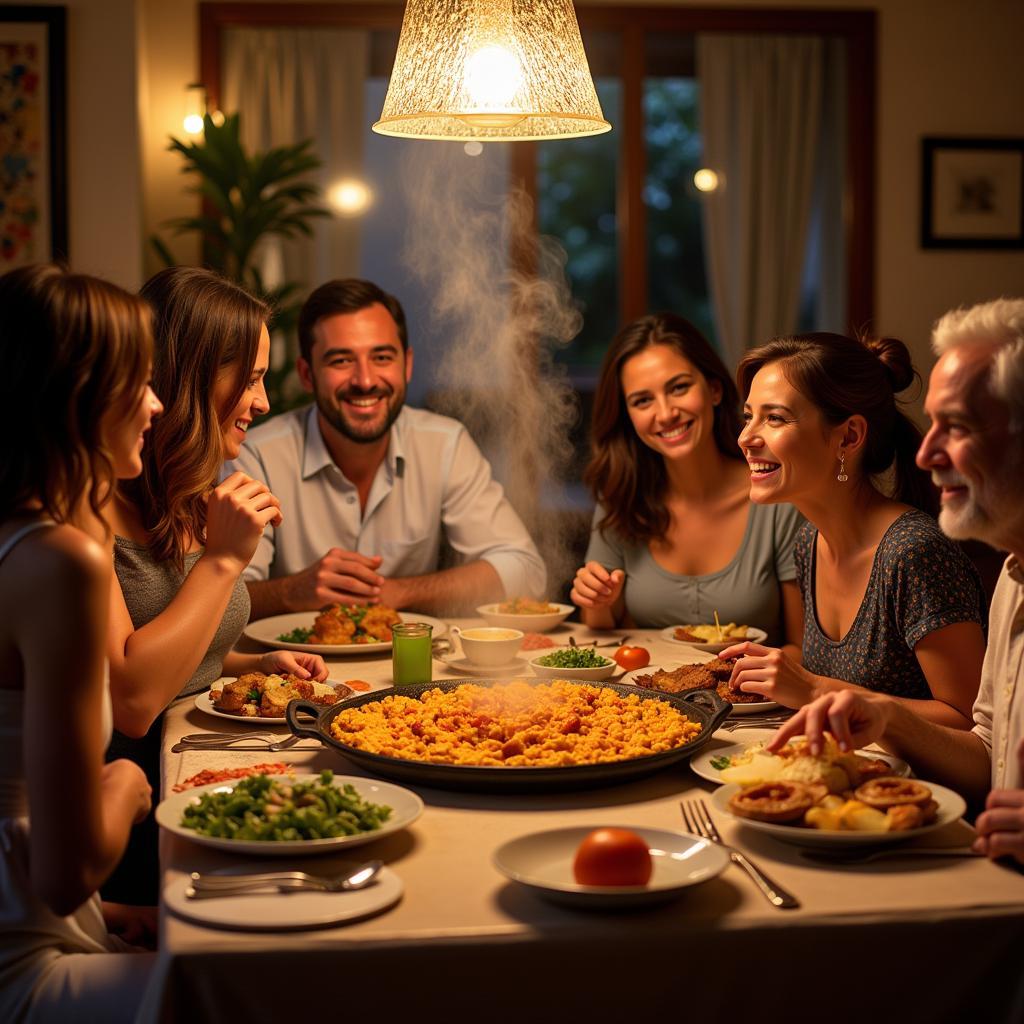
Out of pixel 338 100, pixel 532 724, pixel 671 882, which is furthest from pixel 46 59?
pixel 671 882

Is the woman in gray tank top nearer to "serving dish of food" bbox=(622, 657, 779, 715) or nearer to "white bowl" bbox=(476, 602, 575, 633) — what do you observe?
"serving dish of food" bbox=(622, 657, 779, 715)

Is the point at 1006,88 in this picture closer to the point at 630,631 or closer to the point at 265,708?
the point at 630,631

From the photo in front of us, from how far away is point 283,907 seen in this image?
1346 mm

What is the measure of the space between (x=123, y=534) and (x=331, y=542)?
57.8 inches

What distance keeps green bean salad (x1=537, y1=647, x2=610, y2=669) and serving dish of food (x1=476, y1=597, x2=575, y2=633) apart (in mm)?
475

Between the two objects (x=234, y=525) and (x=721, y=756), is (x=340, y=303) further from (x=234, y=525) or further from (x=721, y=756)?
(x=721, y=756)

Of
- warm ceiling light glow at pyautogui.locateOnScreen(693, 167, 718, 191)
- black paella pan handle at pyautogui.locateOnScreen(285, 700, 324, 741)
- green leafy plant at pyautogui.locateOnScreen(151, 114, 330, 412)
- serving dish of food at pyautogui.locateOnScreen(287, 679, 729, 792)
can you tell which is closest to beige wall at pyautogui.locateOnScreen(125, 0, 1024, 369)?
warm ceiling light glow at pyautogui.locateOnScreen(693, 167, 718, 191)

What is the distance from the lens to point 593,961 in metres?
1.30

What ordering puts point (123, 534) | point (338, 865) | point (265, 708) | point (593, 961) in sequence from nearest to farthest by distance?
Answer: 1. point (593, 961)
2. point (338, 865)
3. point (265, 708)
4. point (123, 534)

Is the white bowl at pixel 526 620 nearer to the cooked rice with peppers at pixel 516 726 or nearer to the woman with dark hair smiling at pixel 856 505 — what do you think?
the woman with dark hair smiling at pixel 856 505

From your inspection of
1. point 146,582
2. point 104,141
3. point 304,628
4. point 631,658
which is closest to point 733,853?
point 631,658

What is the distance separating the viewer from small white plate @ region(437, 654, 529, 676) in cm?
257

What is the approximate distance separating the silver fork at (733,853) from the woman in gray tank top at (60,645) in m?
0.71

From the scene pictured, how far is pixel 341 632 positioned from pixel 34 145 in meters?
3.19
